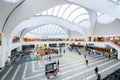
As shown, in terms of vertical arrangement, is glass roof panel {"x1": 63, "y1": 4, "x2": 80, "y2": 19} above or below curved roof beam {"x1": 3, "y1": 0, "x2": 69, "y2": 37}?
above

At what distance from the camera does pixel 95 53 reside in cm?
3481

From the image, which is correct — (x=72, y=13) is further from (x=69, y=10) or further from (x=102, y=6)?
(x=102, y=6)

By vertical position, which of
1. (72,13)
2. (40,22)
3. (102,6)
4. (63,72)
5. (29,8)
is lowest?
(63,72)

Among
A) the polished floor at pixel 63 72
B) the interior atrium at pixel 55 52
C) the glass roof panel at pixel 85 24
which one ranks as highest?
the glass roof panel at pixel 85 24

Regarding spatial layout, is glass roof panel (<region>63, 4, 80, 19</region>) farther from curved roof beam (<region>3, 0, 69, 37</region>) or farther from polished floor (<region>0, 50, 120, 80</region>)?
polished floor (<region>0, 50, 120, 80</region>)

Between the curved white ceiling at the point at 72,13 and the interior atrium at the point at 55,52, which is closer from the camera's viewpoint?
the interior atrium at the point at 55,52

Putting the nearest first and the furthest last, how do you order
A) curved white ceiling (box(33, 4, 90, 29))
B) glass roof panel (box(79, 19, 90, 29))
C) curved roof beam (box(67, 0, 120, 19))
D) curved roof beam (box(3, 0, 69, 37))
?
curved roof beam (box(67, 0, 120, 19)) → curved roof beam (box(3, 0, 69, 37)) → curved white ceiling (box(33, 4, 90, 29)) → glass roof panel (box(79, 19, 90, 29))

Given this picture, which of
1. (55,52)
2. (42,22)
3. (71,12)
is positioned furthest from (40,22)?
(71,12)

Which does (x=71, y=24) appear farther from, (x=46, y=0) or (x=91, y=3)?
(x=91, y=3)

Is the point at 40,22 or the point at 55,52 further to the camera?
the point at 55,52

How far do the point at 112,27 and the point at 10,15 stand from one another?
80.7 feet

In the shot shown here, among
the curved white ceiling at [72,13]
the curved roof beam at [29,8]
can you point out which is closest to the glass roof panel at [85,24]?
the curved white ceiling at [72,13]

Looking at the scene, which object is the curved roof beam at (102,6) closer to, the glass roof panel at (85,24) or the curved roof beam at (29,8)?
the curved roof beam at (29,8)

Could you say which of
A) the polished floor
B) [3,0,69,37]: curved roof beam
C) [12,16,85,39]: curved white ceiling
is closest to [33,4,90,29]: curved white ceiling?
[12,16,85,39]: curved white ceiling
